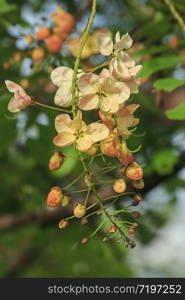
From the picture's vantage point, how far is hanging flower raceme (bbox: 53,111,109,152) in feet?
3.17

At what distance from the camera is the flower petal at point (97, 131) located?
0.96 meters

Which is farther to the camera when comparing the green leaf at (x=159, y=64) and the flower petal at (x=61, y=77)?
the green leaf at (x=159, y=64)

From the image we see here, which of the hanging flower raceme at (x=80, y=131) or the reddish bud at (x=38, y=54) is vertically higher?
the reddish bud at (x=38, y=54)

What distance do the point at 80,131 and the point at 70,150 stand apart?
3.04 ft

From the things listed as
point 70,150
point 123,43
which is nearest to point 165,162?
point 70,150

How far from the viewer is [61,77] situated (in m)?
1.03

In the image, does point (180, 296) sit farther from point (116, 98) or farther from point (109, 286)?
point (116, 98)

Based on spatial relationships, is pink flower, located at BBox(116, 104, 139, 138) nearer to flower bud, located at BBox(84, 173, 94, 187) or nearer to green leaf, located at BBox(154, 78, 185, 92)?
flower bud, located at BBox(84, 173, 94, 187)

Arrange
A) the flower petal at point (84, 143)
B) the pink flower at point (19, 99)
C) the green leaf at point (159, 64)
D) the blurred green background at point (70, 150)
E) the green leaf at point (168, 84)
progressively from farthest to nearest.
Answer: the blurred green background at point (70, 150), the green leaf at point (159, 64), the green leaf at point (168, 84), the pink flower at point (19, 99), the flower petal at point (84, 143)

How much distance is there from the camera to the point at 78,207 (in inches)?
38.2

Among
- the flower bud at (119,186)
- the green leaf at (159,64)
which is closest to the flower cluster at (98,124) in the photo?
the flower bud at (119,186)

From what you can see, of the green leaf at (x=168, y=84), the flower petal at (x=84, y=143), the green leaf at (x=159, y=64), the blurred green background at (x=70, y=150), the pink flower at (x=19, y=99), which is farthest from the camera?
the blurred green background at (x=70, y=150)

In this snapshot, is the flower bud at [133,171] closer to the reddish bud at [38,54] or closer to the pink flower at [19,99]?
the pink flower at [19,99]

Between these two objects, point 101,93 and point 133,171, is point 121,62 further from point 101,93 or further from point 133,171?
point 133,171
